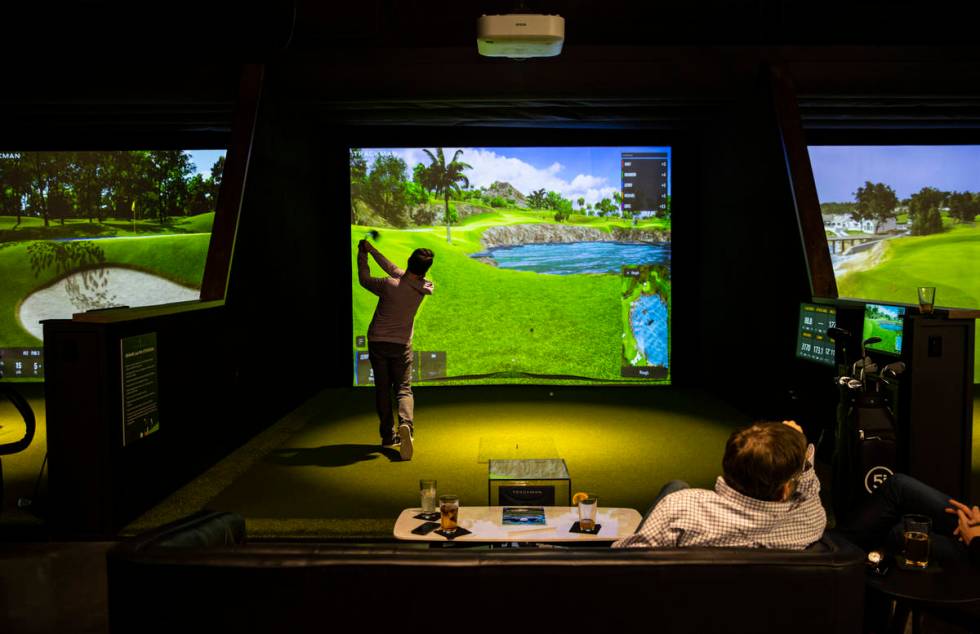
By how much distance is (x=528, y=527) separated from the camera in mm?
3674

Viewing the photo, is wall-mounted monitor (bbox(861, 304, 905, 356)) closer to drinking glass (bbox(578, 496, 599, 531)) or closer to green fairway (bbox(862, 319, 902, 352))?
green fairway (bbox(862, 319, 902, 352))

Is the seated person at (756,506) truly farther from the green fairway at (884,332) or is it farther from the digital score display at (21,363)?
the digital score display at (21,363)

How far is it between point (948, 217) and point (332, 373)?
25.8 feet

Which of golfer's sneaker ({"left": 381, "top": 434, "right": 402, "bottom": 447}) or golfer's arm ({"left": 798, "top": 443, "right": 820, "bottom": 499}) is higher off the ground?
golfer's arm ({"left": 798, "top": 443, "right": 820, "bottom": 499})

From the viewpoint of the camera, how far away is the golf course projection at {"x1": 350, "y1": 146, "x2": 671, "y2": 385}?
35.3 feet

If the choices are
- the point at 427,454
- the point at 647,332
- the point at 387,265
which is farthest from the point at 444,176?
the point at 427,454

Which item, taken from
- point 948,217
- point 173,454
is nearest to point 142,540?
point 173,454

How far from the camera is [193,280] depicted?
11.5m

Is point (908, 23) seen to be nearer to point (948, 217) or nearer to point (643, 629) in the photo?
point (948, 217)

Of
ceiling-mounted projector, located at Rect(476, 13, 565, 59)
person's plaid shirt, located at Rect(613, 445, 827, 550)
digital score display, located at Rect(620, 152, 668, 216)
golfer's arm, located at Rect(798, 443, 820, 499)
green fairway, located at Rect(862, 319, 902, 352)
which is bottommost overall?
person's plaid shirt, located at Rect(613, 445, 827, 550)

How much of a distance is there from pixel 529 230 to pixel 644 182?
4.93 feet

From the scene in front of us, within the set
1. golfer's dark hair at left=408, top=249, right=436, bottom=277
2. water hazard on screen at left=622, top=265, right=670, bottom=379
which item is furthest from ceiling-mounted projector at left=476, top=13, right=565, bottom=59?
water hazard on screen at left=622, top=265, right=670, bottom=379

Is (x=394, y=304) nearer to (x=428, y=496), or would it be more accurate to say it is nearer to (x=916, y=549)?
(x=428, y=496)

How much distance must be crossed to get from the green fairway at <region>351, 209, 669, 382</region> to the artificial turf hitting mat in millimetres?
409
